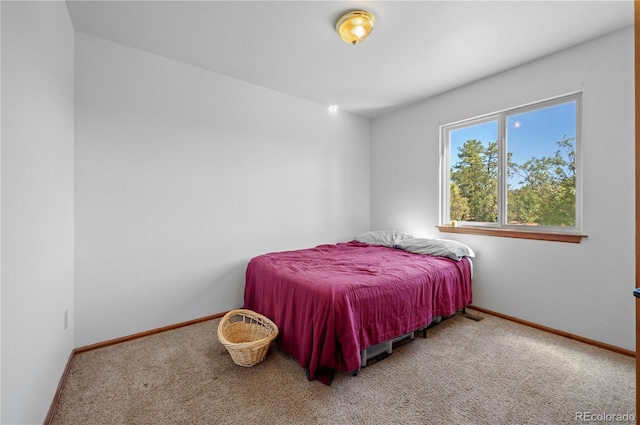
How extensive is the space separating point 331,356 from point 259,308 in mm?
1008

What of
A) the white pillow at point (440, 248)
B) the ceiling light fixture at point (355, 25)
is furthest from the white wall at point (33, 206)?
the white pillow at point (440, 248)

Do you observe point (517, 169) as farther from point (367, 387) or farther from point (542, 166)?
point (367, 387)

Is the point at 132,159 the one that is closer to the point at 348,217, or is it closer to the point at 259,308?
→ the point at 259,308

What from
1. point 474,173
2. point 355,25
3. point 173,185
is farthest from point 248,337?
point 474,173

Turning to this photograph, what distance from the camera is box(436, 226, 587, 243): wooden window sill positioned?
2.38 metres

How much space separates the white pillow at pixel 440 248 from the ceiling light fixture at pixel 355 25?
2.12 m

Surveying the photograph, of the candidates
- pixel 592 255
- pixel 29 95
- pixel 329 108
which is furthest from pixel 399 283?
pixel 329 108

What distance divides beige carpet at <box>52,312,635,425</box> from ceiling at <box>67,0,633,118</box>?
8.38ft

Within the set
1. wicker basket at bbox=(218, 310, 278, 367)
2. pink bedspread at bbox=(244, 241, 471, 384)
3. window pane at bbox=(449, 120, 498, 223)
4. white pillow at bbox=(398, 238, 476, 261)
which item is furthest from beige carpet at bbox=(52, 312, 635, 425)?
window pane at bbox=(449, 120, 498, 223)

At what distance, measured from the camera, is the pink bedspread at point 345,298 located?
5.78ft

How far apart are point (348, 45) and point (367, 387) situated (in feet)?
8.71

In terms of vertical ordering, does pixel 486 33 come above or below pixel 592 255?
above

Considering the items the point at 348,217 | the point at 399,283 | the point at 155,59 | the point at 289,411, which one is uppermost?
the point at 155,59

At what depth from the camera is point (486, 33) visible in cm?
218
